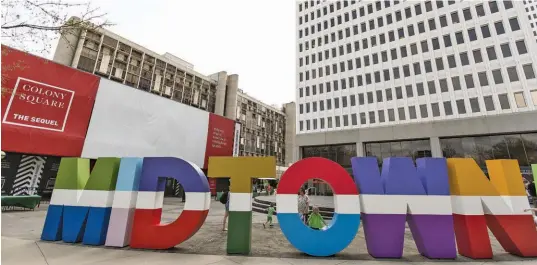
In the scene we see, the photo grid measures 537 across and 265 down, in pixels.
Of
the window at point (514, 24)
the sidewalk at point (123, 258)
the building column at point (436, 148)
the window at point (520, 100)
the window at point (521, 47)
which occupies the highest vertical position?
the window at point (514, 24)

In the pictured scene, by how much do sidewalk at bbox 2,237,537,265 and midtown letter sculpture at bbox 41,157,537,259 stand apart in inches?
13.6

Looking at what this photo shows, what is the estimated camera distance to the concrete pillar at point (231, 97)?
156 ft

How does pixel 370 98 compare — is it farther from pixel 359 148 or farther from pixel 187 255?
pixel 187 255

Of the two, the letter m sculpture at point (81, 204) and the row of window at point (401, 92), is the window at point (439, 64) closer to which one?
the row of window at point (401, 92)

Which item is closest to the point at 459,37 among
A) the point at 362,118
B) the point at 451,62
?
the point at 451,62

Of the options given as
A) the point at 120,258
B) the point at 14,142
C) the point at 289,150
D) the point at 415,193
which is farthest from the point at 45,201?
the point at 289,150

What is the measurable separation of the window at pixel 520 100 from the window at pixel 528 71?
189 centimetres

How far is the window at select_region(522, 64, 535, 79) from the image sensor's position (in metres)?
23.4

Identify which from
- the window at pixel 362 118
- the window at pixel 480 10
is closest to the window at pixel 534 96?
the window at pixel 480 10

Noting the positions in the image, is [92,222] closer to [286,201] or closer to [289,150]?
[286,201]

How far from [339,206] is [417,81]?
29249 mm

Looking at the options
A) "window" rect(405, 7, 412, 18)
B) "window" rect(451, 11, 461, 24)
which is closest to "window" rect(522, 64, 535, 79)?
"window" rect(451, 11, 461, 24)

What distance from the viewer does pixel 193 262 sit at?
5656 millimetres

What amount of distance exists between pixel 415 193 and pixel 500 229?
2470 millimetres
